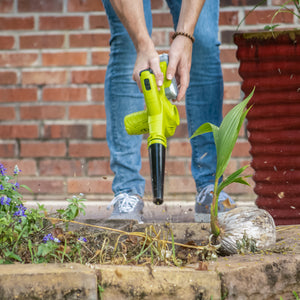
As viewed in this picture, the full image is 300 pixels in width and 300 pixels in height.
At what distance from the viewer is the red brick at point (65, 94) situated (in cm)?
217

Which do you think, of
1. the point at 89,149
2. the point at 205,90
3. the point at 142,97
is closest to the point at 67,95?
the point at 89,149

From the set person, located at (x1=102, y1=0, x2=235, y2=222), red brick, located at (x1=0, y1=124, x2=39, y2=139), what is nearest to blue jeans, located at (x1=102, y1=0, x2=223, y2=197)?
person, located at (x1=102, y1=0, x2=235, y2=222)

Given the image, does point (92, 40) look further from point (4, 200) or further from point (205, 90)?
point (4, 200)

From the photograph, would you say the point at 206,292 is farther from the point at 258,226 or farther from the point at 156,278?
the point at 258,226

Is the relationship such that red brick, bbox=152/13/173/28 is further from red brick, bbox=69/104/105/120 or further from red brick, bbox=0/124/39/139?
red brick, bbox=0/124/39/139

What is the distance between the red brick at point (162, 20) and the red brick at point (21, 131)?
71 cm

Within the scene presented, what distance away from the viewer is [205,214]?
62.1 inches

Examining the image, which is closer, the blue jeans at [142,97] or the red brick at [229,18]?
the blue jeans at [142,97]

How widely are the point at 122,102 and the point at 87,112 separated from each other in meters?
0.60

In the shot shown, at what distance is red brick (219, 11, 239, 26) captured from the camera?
7.01ft

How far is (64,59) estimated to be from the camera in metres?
2.18

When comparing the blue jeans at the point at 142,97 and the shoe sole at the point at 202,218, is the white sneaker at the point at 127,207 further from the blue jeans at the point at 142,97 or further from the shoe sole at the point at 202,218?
the shoe sole at the point at 202,218

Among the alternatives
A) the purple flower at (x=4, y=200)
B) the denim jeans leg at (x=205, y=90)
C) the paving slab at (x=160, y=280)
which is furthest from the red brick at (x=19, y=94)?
the paving slab at (x=160, y=280)

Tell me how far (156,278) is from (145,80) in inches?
22.7
